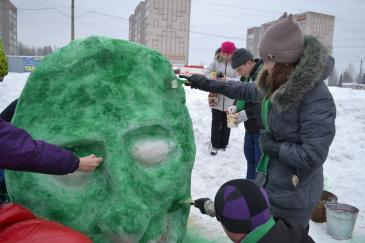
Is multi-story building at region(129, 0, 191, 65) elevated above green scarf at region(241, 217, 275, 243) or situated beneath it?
elevated above

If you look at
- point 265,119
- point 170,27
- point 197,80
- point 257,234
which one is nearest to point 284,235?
point 257,234

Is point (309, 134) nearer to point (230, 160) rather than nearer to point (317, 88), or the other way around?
point (317, 88)

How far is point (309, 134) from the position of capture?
6.26 feet

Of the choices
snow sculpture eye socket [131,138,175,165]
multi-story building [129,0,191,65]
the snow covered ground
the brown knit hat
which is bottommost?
the snow covered ground

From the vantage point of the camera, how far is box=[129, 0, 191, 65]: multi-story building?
21.4 m

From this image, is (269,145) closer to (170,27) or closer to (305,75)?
(305,75)

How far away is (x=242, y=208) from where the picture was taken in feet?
5.14

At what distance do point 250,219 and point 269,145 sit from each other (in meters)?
0.64

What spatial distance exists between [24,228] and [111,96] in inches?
32.0

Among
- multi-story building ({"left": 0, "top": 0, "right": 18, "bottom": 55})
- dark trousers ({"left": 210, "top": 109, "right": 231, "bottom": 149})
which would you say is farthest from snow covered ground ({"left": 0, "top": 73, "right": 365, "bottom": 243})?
multi-story building ({"left": 0, "top": 0, "right": 18, "bottom": 55})

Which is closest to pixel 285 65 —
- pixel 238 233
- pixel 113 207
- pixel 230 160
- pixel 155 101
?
pixel 155 101

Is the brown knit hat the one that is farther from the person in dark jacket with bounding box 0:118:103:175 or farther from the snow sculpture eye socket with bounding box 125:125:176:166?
the person in dark jacket with bounding box 0:118:103:175

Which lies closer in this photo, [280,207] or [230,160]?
[280,207]

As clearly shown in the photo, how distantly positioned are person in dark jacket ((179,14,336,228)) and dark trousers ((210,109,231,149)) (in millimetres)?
3128
